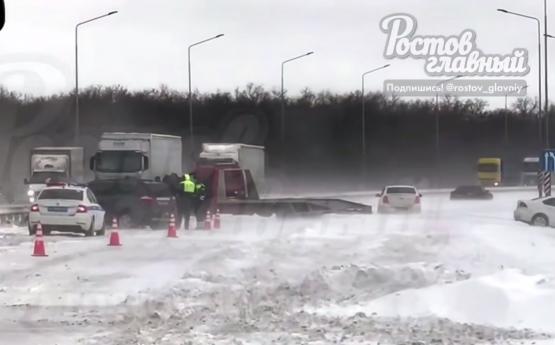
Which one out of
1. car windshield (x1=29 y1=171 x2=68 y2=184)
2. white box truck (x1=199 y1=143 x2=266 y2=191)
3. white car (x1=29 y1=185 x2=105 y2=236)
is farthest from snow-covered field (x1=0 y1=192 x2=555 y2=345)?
car windshield (x1=29 y1=171 x2=68 y2=184)

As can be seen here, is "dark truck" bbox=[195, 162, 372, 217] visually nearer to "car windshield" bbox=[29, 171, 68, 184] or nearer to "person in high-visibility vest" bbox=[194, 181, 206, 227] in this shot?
"person in high-visibility vest" bbox=[194, 181, 206, 227]

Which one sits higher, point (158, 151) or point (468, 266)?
point (158, 151)

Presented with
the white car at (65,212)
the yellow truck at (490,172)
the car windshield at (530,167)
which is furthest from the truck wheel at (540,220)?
the car windshield at (530,167)

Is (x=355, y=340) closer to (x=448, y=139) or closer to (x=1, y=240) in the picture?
(x=1, y=240)

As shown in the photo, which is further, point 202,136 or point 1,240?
point 202,136

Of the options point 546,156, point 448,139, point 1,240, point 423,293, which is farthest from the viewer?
point 448,139

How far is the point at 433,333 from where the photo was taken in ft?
31.1

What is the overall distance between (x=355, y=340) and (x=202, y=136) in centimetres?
8942

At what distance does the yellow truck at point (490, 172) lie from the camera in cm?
8434

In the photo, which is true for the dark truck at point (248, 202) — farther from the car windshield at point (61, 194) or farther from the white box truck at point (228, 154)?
the car windshield at point (61, 194)

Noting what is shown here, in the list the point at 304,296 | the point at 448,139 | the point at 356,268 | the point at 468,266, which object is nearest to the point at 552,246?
the point at 468,266

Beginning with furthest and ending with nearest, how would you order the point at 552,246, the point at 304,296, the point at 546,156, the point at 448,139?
the point at 448,139 < the point at 546,156 < the point at 552,246 < the point at 304,296

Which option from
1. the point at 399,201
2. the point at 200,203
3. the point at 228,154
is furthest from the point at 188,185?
the point at 228,154

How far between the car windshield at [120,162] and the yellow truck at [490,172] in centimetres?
5327
